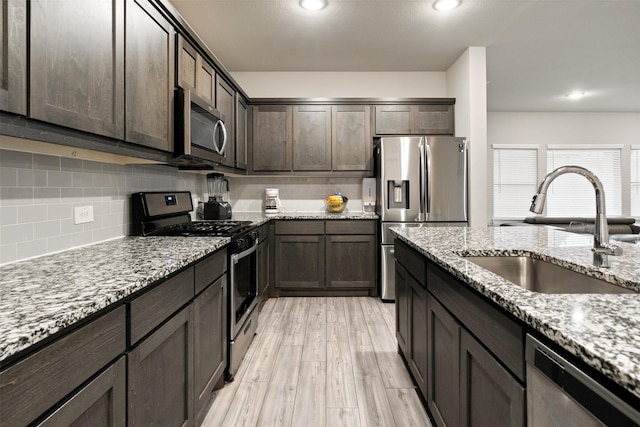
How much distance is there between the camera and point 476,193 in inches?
136

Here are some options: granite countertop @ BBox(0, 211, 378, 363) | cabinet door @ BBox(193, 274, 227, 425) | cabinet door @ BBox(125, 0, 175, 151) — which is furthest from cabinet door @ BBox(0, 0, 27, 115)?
cabinet door @ BBox(193, 274, 227, 425)

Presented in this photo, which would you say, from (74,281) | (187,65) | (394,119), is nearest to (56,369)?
(74,281)

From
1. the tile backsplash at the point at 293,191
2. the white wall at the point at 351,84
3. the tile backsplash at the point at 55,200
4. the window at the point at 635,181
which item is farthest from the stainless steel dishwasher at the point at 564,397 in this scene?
the window at the point at 635,181

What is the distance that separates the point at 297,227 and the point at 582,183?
5.86 metres

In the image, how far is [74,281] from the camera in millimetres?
1002

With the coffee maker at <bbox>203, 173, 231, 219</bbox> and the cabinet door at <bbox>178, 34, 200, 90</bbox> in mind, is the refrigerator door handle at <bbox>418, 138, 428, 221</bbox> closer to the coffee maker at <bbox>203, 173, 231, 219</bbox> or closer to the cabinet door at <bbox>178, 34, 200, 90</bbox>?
the coffee maker at <bbox>203, 173, 231, 219</bbox>

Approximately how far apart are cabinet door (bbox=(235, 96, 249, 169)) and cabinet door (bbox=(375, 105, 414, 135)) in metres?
1.52

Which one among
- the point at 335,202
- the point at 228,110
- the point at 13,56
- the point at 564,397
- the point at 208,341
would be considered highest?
the point at 228,110

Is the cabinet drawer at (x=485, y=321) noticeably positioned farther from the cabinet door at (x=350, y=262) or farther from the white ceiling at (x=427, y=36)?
the white ceiling at (x=427, y=36)

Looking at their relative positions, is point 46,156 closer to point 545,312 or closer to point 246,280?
point 246,280

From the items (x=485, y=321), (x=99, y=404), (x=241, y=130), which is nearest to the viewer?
(x=99, y=404)

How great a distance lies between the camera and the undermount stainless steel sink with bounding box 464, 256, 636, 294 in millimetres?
1153

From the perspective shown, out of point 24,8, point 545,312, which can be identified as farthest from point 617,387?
point 24,8

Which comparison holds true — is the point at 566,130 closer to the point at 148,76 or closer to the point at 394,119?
the point at 394,119
